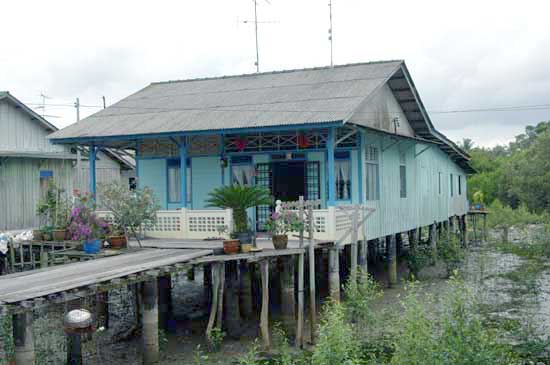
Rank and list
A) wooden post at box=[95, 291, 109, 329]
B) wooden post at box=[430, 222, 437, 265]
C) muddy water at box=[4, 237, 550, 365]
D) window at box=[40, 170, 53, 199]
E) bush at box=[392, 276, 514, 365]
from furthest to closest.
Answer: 1. window at box=[40, 170, 53, 199]
2. wooden post at box=[430, 222, 437, 265]
3. wooden post at box=[95, 291, 109, 329]
4. muddy water at box=[4, 237, 550, 365]
5. bush at box=[392, 276, 514, 365]

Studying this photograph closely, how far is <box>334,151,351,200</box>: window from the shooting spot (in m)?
18.2

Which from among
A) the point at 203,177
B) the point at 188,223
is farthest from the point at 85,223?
the point at 203,177

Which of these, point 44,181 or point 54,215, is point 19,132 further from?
point 54,215

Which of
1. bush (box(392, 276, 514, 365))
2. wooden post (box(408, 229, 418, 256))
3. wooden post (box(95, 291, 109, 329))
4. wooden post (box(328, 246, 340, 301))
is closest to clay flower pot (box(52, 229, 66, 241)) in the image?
wooden post (box(95, 291, 109, 329))

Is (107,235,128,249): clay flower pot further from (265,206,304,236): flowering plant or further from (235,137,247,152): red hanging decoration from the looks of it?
(235,137,247,152): red hanging decoration

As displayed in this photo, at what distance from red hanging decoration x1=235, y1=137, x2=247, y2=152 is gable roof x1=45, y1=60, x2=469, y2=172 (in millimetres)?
1056

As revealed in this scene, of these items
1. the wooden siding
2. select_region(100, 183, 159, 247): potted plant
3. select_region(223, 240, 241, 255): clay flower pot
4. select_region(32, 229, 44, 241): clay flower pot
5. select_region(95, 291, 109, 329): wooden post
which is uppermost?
the wooden siding

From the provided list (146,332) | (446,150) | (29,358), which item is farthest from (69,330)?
(446,150)

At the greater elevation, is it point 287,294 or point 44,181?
point 44,181

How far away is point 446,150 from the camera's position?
1167 inches

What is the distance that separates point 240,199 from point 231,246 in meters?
1.15

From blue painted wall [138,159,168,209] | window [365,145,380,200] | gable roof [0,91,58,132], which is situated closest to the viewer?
window [365,145,380,200]

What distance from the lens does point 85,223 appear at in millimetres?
15250

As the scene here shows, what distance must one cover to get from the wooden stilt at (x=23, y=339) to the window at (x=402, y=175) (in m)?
15.0
